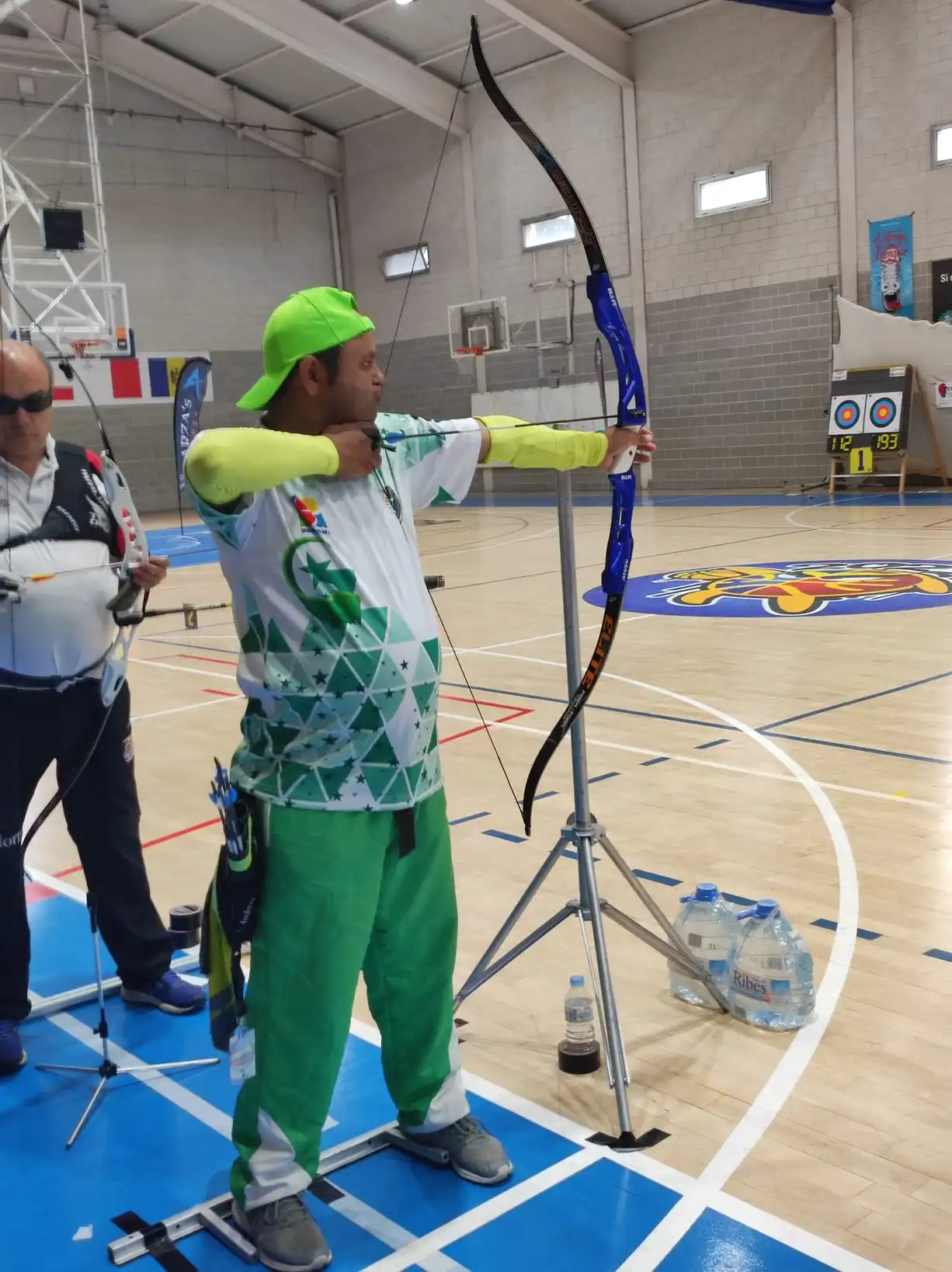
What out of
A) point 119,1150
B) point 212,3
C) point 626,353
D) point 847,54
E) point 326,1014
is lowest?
point 119,1150

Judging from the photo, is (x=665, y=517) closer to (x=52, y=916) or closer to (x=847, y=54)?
(x=847, y=54)

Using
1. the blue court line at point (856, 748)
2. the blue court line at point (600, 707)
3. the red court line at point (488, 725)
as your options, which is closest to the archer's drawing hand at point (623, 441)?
the blue court line at point (856, 748)

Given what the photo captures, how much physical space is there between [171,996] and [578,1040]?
102cm

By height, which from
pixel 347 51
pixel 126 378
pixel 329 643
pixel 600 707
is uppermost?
pixel 347 51

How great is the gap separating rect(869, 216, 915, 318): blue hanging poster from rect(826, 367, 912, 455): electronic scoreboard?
2.55ft

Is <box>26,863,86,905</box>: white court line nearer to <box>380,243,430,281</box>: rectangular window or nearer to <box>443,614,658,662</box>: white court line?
<box>443,614,658,662</box>: white court line

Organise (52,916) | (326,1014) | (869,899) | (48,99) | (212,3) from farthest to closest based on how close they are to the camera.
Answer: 1. (48,99)
2. (212,3)
3. (52,916)
4. (869,899)
5. (326,1014)

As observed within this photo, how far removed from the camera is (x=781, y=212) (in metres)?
15.8

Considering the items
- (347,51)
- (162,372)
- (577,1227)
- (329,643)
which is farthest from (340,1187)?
(162,372)

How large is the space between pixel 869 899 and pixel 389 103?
59.8 feet

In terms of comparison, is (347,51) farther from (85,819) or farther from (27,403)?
(85,819)

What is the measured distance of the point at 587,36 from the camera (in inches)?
641

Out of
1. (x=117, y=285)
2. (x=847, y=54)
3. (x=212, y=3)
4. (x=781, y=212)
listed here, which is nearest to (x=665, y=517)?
(x=781, y=212)

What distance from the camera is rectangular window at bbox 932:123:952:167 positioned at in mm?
14156
